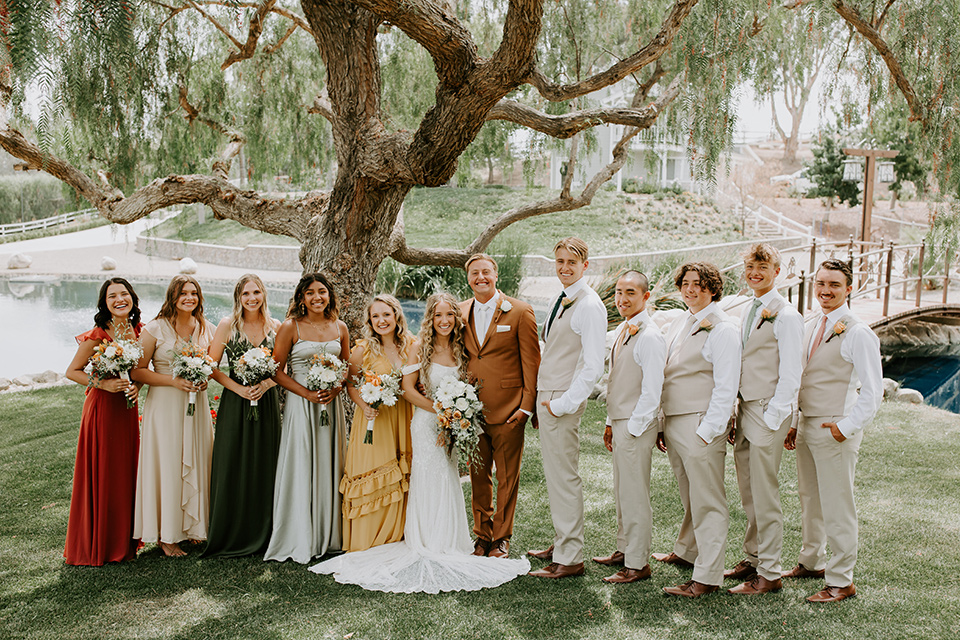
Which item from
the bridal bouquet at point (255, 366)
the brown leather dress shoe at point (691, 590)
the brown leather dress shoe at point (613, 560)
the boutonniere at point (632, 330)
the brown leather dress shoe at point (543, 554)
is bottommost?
the brown leather dress shoe at point (543, 554)

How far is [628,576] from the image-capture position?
4090 mm

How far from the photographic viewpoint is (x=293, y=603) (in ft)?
12.8

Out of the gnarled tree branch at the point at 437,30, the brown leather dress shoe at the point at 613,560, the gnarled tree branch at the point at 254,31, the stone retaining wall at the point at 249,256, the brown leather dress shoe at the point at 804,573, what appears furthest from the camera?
the stone retaining wall at the point at 249,256

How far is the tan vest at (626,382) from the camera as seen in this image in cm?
402

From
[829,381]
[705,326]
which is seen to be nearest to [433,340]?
[705,326]

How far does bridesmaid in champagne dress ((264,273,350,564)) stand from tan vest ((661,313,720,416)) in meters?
2.00

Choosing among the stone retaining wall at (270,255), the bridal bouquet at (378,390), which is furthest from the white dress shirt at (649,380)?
the stone retaining wall at (270,255)

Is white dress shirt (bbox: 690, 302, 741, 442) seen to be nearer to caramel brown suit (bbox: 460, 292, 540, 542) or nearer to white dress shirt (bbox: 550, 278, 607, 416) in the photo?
white dress shirt (bbox: 550, 278, 607, 416)

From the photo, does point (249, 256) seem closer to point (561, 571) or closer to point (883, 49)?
point (883, 49)

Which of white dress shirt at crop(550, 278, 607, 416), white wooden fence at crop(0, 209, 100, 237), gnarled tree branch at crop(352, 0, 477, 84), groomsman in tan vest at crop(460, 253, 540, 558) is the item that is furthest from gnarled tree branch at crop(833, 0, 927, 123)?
white wooden fence at crop(0, 209, 100, 237)

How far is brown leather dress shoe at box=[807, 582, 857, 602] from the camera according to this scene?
3809 millimetres

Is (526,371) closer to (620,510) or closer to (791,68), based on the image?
(620,510)

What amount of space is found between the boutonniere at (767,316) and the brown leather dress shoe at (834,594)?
4.63 feet

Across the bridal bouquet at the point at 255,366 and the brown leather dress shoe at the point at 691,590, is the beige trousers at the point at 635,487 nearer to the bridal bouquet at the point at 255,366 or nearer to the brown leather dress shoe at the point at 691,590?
the brown leather dress shoe at the point at 691,590
